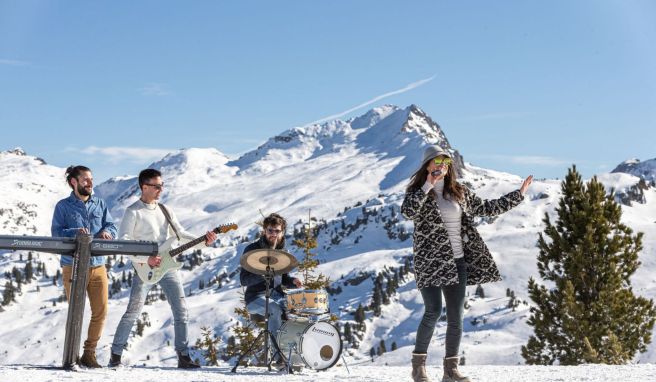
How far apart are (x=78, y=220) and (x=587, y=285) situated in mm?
19843

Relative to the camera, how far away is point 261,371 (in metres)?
9.95

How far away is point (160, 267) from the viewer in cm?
992

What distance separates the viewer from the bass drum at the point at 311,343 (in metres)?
9.82

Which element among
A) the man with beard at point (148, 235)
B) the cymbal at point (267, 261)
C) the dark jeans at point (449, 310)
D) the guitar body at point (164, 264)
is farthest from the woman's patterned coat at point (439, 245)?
the man with beard at point (148, 235)

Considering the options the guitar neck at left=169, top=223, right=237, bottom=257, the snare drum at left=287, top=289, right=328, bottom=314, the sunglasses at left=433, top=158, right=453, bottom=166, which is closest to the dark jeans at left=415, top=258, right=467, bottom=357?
the sunglasses at left=433, top=158, right=453, bottom=166

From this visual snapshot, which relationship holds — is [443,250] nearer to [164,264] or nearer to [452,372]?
[452,372]

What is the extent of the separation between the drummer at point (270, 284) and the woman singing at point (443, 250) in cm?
261

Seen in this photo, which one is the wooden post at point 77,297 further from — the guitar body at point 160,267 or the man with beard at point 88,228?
the guitar body at point 160,267

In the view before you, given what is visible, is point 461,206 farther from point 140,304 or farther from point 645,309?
point 645,309

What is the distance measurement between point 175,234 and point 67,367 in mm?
2365

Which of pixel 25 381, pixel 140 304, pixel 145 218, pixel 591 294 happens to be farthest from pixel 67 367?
pixel 591 294

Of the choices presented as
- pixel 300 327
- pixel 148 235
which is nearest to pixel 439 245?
pixel 300 327

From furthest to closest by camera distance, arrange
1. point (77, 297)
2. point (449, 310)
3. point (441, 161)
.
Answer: point (77, 297) → point (449, 310) → point (441, 161)

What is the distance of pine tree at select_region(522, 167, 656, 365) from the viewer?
24016mm
